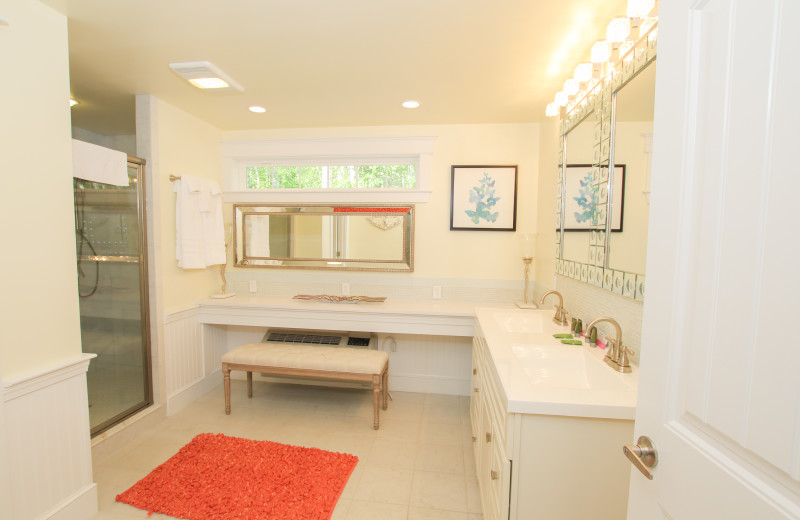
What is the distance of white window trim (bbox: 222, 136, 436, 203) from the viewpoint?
9.39 feet

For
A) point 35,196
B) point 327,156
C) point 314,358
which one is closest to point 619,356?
point 314,358

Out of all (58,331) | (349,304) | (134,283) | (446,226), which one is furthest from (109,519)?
(446,226)

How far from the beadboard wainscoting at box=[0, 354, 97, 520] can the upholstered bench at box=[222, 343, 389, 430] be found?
937 mm

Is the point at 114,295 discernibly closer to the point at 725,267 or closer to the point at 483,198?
the point at 483,198

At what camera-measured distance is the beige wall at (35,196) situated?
1.34 meters

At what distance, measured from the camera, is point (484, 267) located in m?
2.89

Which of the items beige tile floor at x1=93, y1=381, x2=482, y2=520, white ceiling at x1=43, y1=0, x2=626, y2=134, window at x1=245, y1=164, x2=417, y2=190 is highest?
white ceiling at x1=43, y1=0, x2=626, y2=134

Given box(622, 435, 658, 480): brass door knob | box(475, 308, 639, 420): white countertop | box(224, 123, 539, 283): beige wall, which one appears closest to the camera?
box(622, 435, 658, 480): brass door knob

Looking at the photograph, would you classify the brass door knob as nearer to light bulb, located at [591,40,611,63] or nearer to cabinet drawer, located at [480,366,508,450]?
cabinet drawer, located at [480,366,508,450]

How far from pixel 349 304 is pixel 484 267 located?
119cm

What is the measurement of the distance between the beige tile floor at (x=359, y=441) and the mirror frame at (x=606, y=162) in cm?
130

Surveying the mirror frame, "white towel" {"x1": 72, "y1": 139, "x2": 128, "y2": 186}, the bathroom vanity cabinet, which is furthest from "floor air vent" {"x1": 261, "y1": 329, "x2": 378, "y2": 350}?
the bathroom vanity cabinet

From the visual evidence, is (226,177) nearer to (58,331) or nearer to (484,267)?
(58,331)

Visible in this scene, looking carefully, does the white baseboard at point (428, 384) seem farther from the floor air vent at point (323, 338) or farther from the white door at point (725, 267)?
the white door at point (725, 267)
